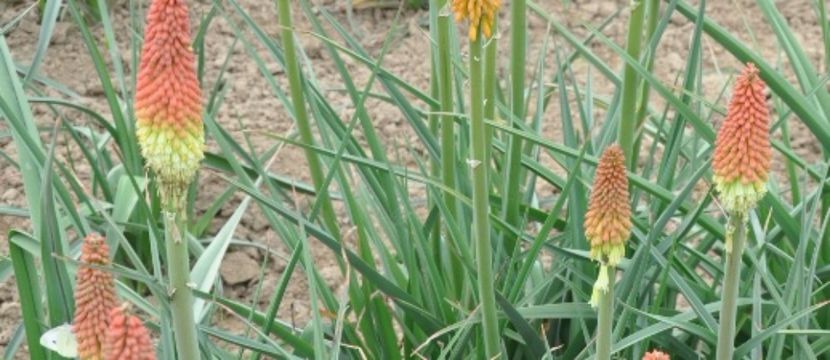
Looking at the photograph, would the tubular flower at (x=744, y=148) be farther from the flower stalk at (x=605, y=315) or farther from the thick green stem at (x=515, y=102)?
the thick green stem at (x=515, y=102)

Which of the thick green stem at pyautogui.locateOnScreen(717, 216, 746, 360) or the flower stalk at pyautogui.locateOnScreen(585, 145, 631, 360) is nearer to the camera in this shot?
the flower stalk at pyautogui.locateOnScreen(585, 145, 631, 360)

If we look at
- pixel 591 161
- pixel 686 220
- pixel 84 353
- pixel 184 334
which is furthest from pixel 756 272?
pixel 84 353

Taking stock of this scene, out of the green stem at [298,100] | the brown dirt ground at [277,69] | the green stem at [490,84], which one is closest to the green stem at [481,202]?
the green stem at [490,84]

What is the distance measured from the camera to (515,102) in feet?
11.7

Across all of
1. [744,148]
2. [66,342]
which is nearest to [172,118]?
[66,342]

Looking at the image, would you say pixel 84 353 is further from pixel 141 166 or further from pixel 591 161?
pixel 141 166

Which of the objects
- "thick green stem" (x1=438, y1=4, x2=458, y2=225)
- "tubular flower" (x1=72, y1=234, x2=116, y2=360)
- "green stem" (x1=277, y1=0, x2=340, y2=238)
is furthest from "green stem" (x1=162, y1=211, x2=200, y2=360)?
"thick green stem" (x1=438, y1=4, x2=458, y2=225)

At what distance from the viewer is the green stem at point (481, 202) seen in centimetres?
236

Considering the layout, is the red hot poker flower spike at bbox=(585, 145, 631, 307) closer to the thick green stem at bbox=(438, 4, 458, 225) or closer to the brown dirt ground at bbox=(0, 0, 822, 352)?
the thick green stem at bbox=(438, 4, 458, 225)

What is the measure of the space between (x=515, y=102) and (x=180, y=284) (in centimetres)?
173

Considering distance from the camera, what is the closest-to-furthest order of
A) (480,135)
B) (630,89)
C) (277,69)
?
(480,135), (630,89), (277,69)

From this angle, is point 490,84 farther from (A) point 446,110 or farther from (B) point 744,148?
(B) point 744,148

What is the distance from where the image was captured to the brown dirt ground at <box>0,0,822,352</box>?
4.52 meters

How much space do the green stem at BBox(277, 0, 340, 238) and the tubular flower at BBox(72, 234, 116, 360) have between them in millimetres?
1235
